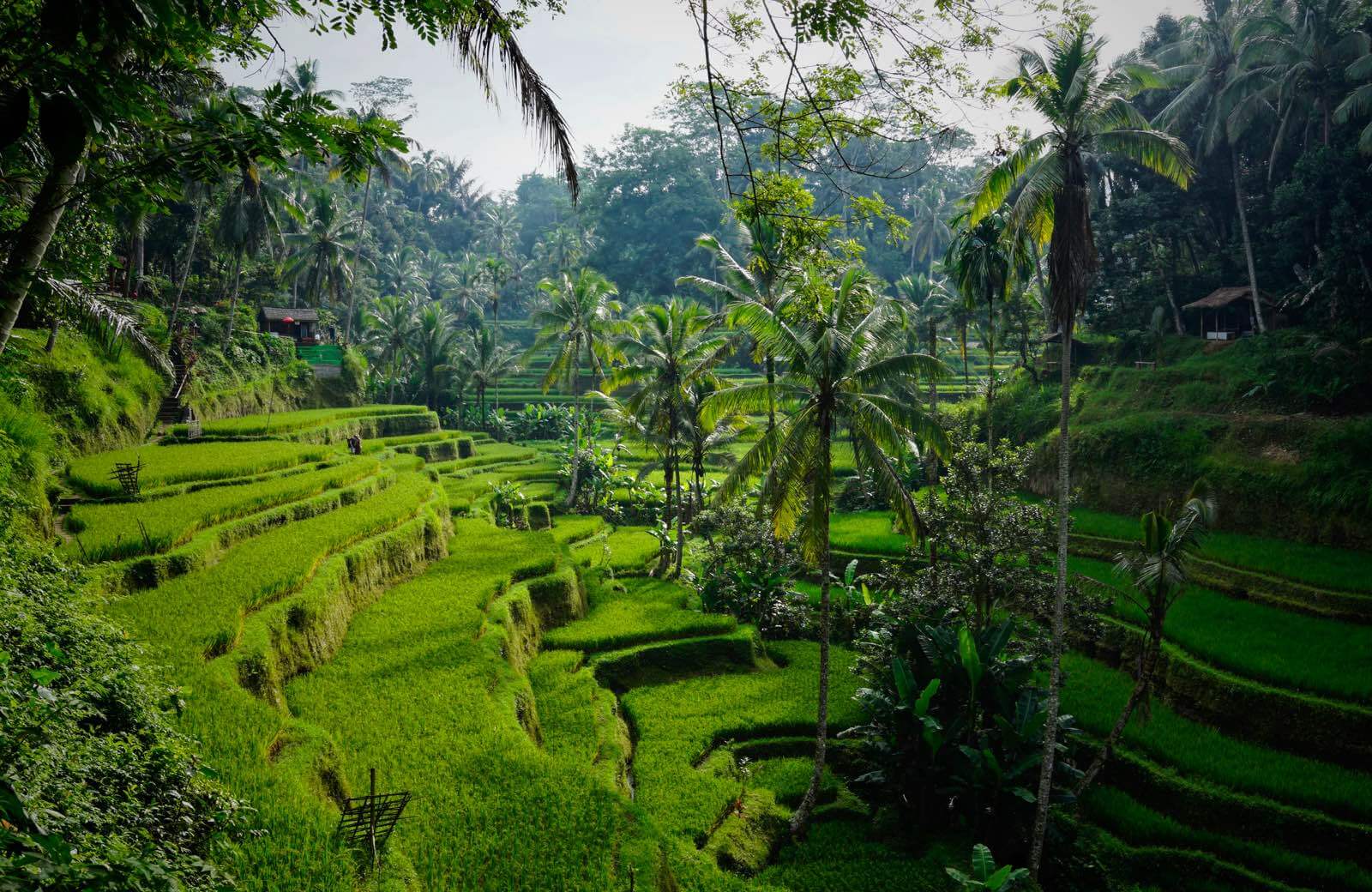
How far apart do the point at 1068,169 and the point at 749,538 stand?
37.9ft

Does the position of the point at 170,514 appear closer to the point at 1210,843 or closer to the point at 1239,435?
the point at 1210,843

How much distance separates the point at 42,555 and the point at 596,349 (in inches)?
902

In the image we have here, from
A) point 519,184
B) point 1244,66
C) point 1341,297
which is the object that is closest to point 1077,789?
point 1341,297

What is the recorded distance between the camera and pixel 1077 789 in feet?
34.9

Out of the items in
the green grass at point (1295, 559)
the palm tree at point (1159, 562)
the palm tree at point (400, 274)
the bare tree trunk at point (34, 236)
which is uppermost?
the palm tree at point (400, 274)

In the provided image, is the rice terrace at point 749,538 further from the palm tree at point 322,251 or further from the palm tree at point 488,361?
the palm tree at point 488,361

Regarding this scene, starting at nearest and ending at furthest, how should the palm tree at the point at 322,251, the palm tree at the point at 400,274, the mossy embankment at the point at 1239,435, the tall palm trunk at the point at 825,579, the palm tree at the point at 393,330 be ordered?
the tall palm trunk at the point at 825,579 < the mossy embankment at the point at 1239,435 < the palm tree at the point at 322,251 < the palm tree at the point at 393,330 < the palm tree at the point at 400,274

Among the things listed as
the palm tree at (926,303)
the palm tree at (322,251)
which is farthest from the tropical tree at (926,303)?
the palm tree at (322,251)

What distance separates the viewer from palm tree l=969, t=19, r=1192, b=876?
9.85 metres

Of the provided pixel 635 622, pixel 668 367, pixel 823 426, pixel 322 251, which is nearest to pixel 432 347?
pixel 322 251

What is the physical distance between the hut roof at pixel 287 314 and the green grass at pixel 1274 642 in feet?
107

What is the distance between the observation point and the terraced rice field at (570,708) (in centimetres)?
714

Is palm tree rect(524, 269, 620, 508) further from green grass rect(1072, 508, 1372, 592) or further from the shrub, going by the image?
the shrub

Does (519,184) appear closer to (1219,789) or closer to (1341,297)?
(1341,297)
